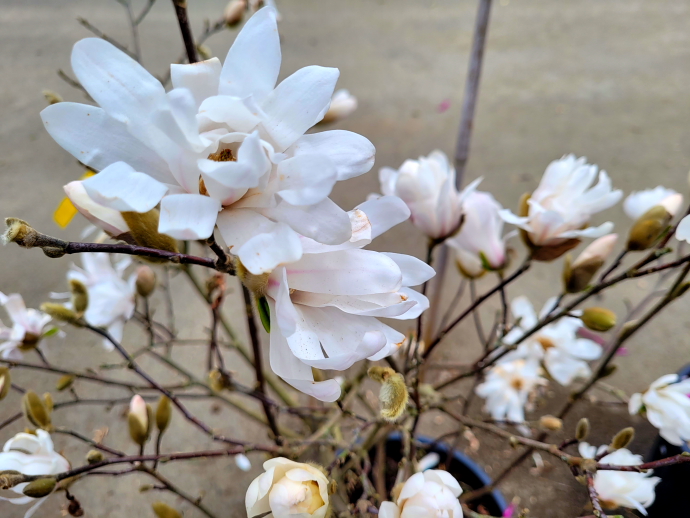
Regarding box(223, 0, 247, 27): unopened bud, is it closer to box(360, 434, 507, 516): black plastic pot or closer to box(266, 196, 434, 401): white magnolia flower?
box(266, 196, 434, 401): white magnolia flower

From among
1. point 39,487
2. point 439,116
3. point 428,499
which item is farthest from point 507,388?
point 439,116

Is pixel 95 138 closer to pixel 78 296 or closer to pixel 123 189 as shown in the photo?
pixel 123 189

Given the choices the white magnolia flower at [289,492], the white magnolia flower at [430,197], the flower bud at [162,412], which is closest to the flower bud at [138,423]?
the flower bud at [162,412]

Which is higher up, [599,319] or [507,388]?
[599,319]

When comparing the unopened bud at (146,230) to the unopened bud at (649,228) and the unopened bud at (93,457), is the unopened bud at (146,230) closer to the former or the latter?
the unopened bud at (93,457)

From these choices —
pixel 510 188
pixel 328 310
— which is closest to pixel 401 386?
pixel 328 310
